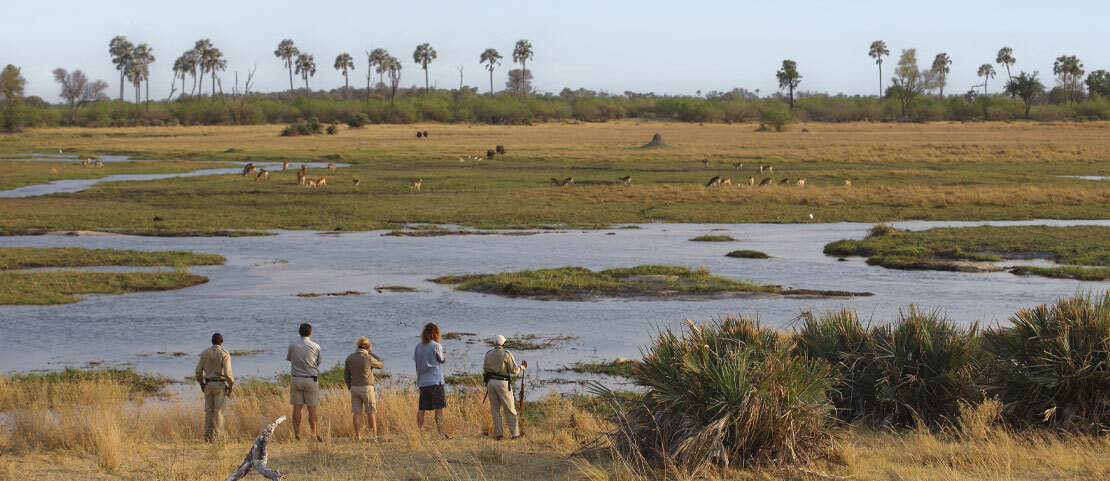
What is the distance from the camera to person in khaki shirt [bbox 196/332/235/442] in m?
11.8

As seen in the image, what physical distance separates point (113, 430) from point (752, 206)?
35336mm

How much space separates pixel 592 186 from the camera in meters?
49.8

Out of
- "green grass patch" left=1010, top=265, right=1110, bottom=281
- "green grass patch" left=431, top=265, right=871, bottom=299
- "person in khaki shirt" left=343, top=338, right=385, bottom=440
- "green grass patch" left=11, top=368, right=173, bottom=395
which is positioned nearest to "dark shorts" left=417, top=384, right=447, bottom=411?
"person in khaki shirt" left=343, top=338, right=385, bottom=440

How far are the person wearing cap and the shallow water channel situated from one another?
3512 millimetres

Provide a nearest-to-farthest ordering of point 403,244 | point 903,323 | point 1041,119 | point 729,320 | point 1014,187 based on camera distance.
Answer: point 729,320
point 903,323
point 403,244
point 1014,187
point 1041,119

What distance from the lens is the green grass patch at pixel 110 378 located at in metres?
14.8

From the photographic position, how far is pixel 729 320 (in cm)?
971

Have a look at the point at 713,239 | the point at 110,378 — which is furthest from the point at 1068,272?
the point at 110,378

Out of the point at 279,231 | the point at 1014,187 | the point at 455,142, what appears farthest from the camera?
the point at 455,142

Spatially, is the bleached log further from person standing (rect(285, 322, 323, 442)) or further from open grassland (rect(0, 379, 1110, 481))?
person standing (rect(285, 322, 323, 442))

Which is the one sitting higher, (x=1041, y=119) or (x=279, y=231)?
(x=1041, y=119)

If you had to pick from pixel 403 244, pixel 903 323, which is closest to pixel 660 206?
pixel 403 244

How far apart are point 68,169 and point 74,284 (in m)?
41.9

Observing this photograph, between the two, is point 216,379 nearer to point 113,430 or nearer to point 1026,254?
point 113,430
